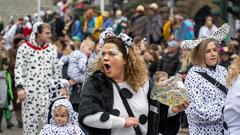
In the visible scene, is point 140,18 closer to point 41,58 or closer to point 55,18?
point 55,18

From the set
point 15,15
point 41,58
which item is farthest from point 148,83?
point 15,15

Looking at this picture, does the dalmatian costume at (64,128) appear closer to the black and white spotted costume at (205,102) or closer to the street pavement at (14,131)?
the black and white spotted costume at (205,102)

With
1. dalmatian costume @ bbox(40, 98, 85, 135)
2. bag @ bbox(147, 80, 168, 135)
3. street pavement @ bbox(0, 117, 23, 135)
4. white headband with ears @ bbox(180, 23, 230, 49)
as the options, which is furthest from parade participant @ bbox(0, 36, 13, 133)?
bag @ bbox(147, 80, 168, 135)

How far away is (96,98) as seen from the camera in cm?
521

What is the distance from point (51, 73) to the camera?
10.1 m

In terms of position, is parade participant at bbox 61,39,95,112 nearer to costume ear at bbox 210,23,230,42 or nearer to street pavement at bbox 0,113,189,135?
street pavement at bbox 0,113,189,135

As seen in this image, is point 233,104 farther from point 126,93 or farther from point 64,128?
point 64,128

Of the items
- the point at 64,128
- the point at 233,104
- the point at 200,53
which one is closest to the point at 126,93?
the point at 233,104

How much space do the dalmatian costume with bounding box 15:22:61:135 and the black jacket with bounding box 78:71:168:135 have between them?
4.68 m

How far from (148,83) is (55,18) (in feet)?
71.8

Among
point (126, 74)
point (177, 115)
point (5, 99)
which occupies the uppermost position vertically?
point (126, 74)

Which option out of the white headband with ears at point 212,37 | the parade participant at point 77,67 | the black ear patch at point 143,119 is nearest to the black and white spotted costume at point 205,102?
the white headband with ears at point 212,37

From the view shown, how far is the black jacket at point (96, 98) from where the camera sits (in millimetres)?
5184

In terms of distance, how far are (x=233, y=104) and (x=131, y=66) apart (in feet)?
2.77
